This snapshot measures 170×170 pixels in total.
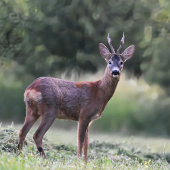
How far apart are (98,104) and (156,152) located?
369 centimetres

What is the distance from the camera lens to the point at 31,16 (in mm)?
10555

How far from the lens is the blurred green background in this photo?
10352 millimetres

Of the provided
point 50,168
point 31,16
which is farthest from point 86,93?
point 31,16

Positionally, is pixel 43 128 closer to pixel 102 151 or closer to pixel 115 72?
pixel 115 72

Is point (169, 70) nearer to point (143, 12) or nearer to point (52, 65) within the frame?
point (143, 12)

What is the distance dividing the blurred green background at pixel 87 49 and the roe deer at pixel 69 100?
10.8ft

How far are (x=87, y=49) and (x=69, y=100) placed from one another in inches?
163

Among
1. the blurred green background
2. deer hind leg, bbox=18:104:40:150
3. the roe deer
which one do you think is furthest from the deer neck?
the blurred green background

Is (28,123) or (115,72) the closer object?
(28,123)

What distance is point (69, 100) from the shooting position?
6.60m

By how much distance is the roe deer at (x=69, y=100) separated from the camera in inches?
246

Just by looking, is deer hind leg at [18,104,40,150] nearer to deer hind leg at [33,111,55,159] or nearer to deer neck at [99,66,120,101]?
deer hind leg at [33,111,55,159]

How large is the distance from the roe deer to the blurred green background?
329 centimetres

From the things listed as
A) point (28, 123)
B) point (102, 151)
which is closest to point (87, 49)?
point (102, 151)
